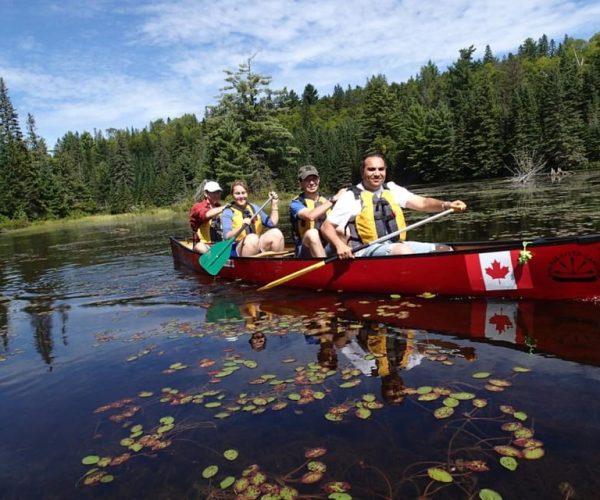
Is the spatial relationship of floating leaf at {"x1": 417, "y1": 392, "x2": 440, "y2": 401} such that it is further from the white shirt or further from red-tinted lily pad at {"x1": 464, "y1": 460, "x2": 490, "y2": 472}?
the white shirt

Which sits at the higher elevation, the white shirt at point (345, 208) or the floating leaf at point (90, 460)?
the white shirt at point (345, 208)

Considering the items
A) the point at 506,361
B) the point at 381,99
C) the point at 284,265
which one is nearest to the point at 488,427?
the point at 506,361

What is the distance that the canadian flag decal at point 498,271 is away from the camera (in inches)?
187

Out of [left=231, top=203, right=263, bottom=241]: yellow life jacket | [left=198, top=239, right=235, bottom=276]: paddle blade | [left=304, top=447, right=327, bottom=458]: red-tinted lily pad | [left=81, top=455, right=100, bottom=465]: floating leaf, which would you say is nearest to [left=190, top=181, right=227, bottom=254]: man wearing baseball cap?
[left=231, top=203, right=263, bottom=241]: yellow life jacket

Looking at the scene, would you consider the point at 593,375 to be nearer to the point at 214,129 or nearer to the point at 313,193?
the point at 313,193

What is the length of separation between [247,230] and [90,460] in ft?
18.6

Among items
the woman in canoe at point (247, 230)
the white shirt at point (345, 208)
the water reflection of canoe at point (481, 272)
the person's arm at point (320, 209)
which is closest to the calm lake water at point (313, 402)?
the water reflection of canoe at point (481, 272)

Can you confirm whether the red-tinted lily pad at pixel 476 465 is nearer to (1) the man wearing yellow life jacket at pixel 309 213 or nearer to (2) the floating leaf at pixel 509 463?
(2) the floating leaf at pixel 509 463

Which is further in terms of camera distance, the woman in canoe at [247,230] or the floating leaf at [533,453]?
the woman in canoe at [247,230]

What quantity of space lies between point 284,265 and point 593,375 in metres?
4.03

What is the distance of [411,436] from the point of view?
2.58m

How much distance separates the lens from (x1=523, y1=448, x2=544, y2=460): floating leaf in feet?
A: 7.52

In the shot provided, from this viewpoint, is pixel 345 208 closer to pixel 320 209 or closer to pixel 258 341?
pixel 320 209

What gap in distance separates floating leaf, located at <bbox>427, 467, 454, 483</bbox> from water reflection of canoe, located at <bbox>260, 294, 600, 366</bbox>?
1.68 metres
